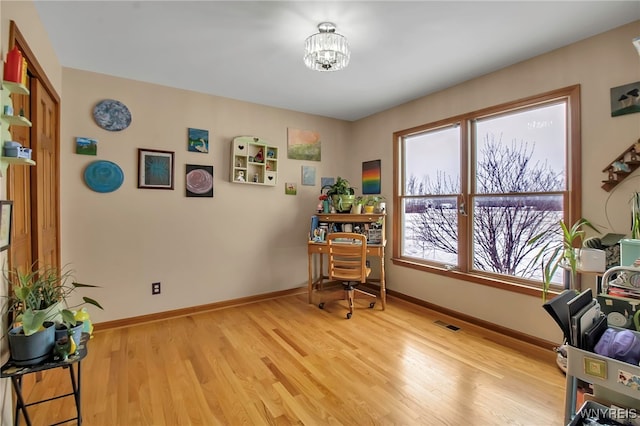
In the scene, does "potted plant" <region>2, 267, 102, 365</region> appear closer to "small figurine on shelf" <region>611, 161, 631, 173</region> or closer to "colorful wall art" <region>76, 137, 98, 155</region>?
"colorful wall art" <region>76, 137, 98, 155</region>

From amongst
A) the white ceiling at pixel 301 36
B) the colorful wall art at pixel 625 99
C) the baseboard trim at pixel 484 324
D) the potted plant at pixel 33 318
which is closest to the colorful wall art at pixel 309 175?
the white ceiling at pixel 301 36

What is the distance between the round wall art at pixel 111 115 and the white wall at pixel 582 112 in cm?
315

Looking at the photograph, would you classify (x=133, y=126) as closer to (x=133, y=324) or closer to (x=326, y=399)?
(x=133, y=324)

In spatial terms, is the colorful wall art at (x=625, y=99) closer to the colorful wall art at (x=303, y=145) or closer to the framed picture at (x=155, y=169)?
the colorful wall art at (x=303, y=145)

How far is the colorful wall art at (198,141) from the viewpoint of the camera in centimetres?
322

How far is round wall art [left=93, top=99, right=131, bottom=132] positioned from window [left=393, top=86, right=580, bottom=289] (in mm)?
3059

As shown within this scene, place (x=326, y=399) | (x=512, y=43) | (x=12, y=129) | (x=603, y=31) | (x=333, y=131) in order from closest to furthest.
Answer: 1. (x=12, y=129)
2. (x=326, y=399)
3. (x=603, y=31)
4. (x=512, y=43)
5. (x=333, y=131)

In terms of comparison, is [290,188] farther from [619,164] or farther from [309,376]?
[619,164]

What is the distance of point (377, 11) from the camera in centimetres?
188

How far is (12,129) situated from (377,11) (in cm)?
231

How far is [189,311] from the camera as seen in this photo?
10.6ft

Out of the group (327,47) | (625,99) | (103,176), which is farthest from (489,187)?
(103,176)

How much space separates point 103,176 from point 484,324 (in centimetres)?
392

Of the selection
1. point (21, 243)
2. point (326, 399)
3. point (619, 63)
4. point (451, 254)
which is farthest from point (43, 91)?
point (619, 63)
